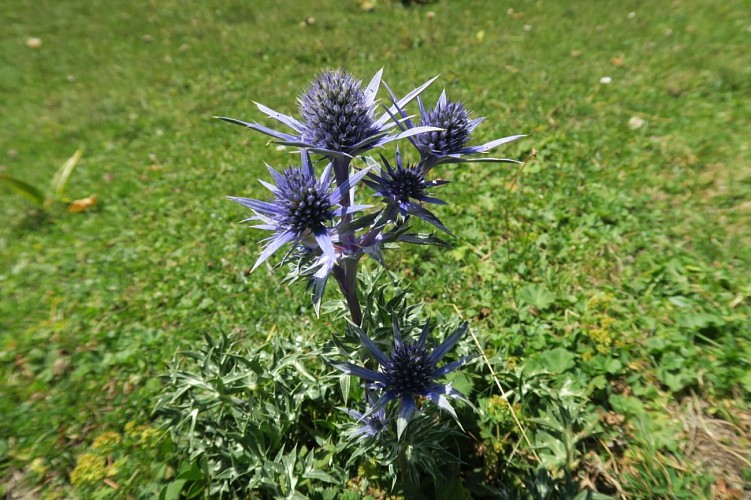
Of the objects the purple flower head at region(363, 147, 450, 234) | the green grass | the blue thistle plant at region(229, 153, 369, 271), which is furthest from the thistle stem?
the green grass

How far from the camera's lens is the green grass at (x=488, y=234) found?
2.40 metres

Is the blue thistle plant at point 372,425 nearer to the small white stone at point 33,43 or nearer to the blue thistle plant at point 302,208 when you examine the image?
the blue thistle plant at point 302,208

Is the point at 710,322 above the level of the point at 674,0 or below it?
below

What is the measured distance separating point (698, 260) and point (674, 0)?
5.79 meters

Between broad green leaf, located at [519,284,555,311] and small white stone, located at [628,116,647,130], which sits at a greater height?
small white stone, located at [628,116,647,130]

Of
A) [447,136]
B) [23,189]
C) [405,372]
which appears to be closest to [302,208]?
[447,136]

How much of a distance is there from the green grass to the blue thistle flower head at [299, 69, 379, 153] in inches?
66.8

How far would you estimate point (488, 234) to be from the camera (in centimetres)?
349

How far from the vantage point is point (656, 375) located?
238 centimetres

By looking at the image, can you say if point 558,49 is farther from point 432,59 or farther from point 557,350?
point 557,350

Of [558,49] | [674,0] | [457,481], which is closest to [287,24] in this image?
[558,49]

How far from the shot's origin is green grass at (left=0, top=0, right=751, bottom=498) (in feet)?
7.88

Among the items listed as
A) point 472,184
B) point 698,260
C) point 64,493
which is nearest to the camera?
point 64,493

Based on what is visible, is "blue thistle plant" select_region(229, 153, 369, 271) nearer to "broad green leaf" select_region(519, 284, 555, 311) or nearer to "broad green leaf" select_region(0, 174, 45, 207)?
"broad green leaf" select_region(519, 284, 555, 311)
